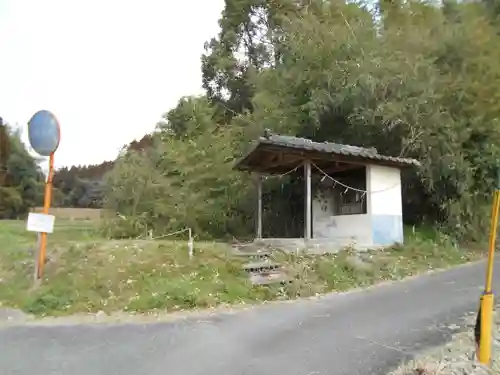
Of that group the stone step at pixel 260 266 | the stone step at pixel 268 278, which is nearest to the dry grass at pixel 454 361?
the stone step at pixel 268 278

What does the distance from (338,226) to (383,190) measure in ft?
5.08

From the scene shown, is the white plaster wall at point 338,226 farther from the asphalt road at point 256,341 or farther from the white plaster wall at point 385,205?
the asphalt road at point 256,341

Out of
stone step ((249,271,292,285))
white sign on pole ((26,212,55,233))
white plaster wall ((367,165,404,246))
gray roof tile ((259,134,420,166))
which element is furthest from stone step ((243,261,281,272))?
white plaster wall ((367,165,404,246))

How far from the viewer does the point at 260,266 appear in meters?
8.12

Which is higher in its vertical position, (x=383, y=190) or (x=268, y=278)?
(x=383, y=190)

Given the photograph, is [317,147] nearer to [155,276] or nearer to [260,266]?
[260,266]

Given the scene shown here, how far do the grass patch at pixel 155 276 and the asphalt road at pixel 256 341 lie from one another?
698mm

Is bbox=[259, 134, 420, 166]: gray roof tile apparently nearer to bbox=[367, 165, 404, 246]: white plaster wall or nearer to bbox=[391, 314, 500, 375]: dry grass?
bbox=[367, 165, 404, 246]: white plaster wall

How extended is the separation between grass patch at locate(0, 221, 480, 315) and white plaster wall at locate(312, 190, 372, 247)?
115cm

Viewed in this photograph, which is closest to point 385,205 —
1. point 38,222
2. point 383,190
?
point 383,190

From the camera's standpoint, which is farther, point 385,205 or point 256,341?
Result: point 385,205

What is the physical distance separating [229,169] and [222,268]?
830 cm

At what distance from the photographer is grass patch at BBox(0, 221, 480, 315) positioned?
21.0ft

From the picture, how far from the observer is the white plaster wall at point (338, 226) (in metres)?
11.0
